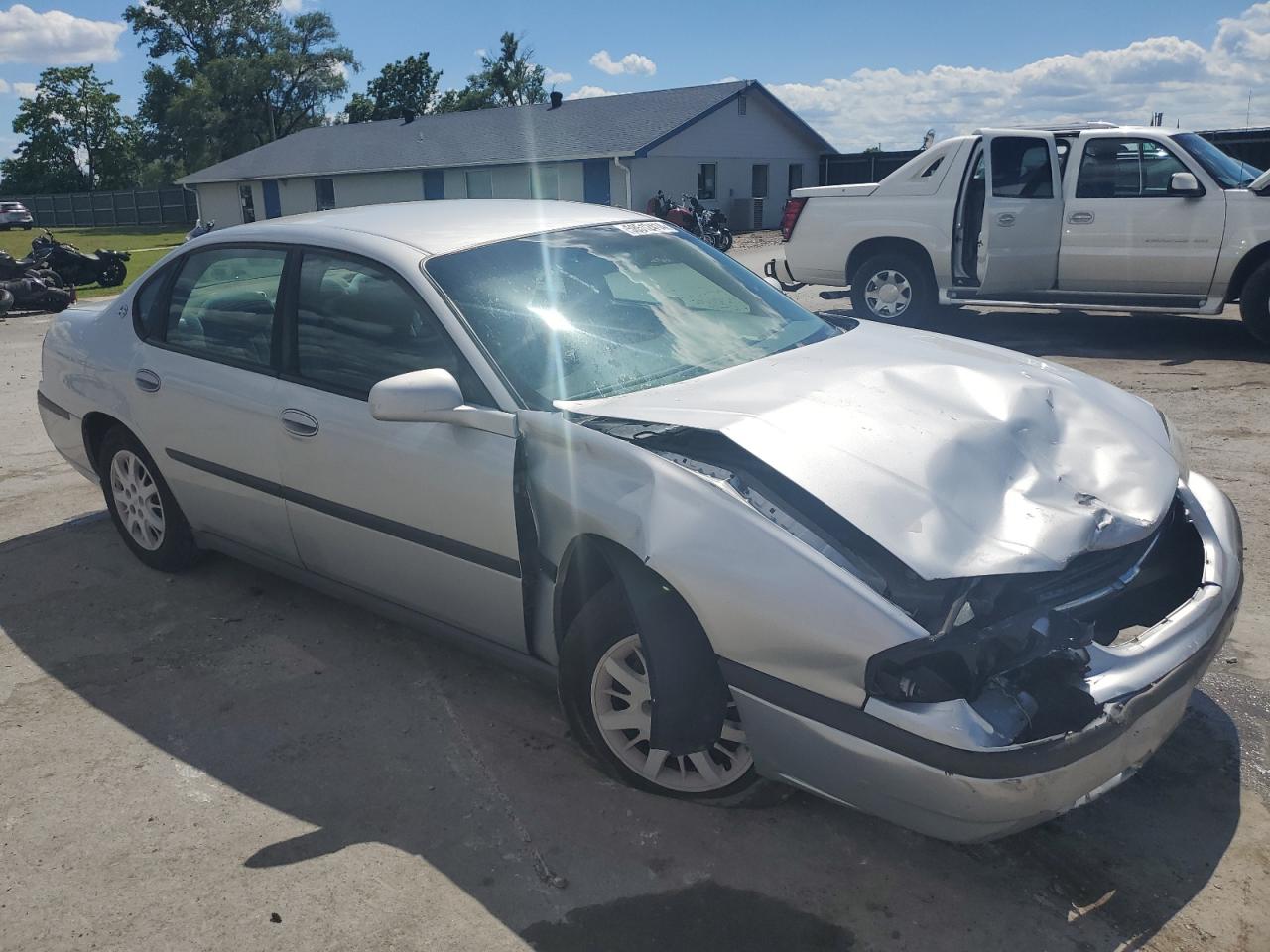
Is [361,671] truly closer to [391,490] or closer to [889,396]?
[391,490]

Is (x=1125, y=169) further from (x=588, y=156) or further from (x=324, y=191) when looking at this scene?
(x=324, y=191)

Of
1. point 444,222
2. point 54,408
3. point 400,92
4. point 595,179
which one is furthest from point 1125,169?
point 400,92

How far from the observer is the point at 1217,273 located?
891 cm

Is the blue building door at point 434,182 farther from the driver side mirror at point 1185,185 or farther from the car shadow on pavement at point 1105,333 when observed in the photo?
the driver side mirror at point 1185,185

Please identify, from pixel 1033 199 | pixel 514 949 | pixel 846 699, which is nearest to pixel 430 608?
pixel 514 949

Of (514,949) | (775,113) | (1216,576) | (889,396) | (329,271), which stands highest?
(775,113)

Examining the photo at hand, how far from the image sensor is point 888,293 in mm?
10469

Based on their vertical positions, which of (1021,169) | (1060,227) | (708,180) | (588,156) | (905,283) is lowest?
(905,283)

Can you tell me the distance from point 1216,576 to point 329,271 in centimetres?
304

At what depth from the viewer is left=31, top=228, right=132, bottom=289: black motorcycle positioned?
1784 cm

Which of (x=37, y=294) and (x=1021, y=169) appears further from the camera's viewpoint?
(x=37, y=294)

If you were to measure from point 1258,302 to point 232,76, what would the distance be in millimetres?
63773

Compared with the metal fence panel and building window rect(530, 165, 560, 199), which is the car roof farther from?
the metal fence panel

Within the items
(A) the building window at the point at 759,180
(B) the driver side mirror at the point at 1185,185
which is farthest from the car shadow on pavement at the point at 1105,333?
(A) the building window at the point at 759,180
